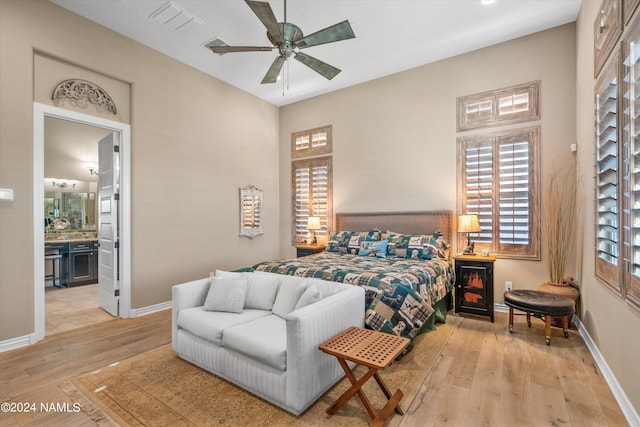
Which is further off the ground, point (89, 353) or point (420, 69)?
point (420, 69)

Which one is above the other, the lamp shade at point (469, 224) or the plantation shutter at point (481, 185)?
the plantation shutter at point (481, 185)

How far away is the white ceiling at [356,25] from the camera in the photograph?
3.44 m

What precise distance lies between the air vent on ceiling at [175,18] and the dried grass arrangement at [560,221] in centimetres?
484

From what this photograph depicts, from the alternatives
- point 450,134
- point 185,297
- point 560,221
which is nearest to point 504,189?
point 560,221

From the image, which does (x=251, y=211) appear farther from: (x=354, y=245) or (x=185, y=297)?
(x=185, y=297)

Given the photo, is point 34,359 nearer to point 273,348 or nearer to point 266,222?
point 273,348

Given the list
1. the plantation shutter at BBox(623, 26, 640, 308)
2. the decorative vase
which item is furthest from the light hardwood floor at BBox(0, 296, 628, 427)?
Result: the plantation shutter at BBox(623, 26, 640, 308)

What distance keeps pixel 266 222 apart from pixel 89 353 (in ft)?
11.9

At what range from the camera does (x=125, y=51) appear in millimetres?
4012

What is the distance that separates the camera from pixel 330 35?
2750 millimetres

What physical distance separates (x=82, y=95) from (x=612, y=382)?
5.86m

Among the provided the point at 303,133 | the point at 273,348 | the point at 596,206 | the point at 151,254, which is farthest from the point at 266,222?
the point at 596,206

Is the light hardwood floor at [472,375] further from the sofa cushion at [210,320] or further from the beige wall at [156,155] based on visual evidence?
the sofa cushion at [210,320]

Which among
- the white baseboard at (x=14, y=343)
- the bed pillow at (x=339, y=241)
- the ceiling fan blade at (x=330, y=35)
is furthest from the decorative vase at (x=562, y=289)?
the white baseboard at (x=14, y=343)
